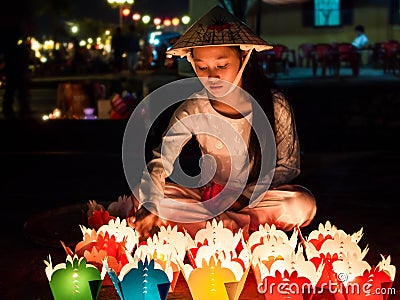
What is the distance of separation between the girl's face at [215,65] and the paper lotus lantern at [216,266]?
89 centimetres

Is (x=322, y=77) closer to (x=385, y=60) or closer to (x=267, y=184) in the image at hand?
(x=385, y=60)

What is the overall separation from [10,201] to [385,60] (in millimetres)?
13544

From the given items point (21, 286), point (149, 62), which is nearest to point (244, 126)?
point (21, 286)

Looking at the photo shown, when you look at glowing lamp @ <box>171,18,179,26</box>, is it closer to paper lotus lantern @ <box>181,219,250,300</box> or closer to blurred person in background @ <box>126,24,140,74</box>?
blurred person in background @ <box>126,24,140,74</box>

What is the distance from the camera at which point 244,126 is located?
4824 mm

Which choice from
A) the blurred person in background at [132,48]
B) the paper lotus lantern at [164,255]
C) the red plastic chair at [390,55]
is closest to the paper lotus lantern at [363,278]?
the paper lotus lantern at [164,255]

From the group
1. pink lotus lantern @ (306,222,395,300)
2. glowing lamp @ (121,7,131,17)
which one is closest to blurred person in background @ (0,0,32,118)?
pink lotus lantern @ (306,222,395,300)

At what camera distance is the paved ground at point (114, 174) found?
4945 millimetres

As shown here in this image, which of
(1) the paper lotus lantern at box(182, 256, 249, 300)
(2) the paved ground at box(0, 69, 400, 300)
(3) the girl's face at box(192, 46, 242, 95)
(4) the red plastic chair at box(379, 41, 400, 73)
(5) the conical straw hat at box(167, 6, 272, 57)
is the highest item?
(5) the conical straw hat at box(167, 6, 272, 57)

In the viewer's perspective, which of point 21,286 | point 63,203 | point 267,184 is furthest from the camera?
point 63,203

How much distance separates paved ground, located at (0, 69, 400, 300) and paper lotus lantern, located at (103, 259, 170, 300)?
47 centimetres

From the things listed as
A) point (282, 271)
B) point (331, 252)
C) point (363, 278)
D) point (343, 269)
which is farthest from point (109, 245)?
point (363, 278)

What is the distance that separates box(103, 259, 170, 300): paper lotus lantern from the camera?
3326 millimetres

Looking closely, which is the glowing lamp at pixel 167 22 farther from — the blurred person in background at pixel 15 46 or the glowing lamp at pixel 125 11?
the blurred person in background at pixel 15 46
